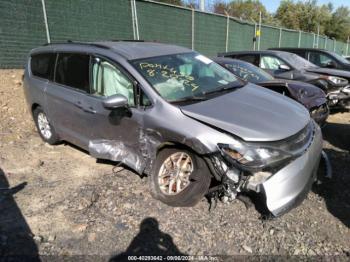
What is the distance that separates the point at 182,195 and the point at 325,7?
230ft

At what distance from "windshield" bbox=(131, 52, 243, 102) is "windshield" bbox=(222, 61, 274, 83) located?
226 centimetres

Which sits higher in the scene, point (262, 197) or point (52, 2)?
point (52, 2)

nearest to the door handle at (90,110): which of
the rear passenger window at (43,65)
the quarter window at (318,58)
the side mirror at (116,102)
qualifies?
the side mirror at (116,102)

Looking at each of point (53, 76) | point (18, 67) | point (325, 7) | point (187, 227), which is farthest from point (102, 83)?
point (325, 7)

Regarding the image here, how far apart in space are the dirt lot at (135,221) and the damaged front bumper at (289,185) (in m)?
0.29

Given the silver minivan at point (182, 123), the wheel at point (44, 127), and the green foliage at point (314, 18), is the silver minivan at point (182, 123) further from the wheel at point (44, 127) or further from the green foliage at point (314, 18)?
the green foliage at point (314, 18)

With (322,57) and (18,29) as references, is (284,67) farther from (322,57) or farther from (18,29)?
(18,29)

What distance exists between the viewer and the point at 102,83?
4.67m

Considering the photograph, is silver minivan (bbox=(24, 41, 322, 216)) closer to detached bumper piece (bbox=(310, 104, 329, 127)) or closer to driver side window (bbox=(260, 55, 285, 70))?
detached bumper piece (bbox=(310, 104, 329, 127))

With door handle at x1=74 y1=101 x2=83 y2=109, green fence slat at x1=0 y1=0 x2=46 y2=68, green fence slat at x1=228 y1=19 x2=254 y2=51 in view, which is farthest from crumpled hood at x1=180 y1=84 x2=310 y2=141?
green fence slat at x1=228 y1=19 x2=254 y2=51

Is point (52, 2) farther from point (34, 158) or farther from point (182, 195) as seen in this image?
point (182, 195)

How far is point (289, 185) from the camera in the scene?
11.1ft

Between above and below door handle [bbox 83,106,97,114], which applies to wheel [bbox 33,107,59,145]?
below

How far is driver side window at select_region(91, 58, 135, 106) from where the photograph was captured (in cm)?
433
